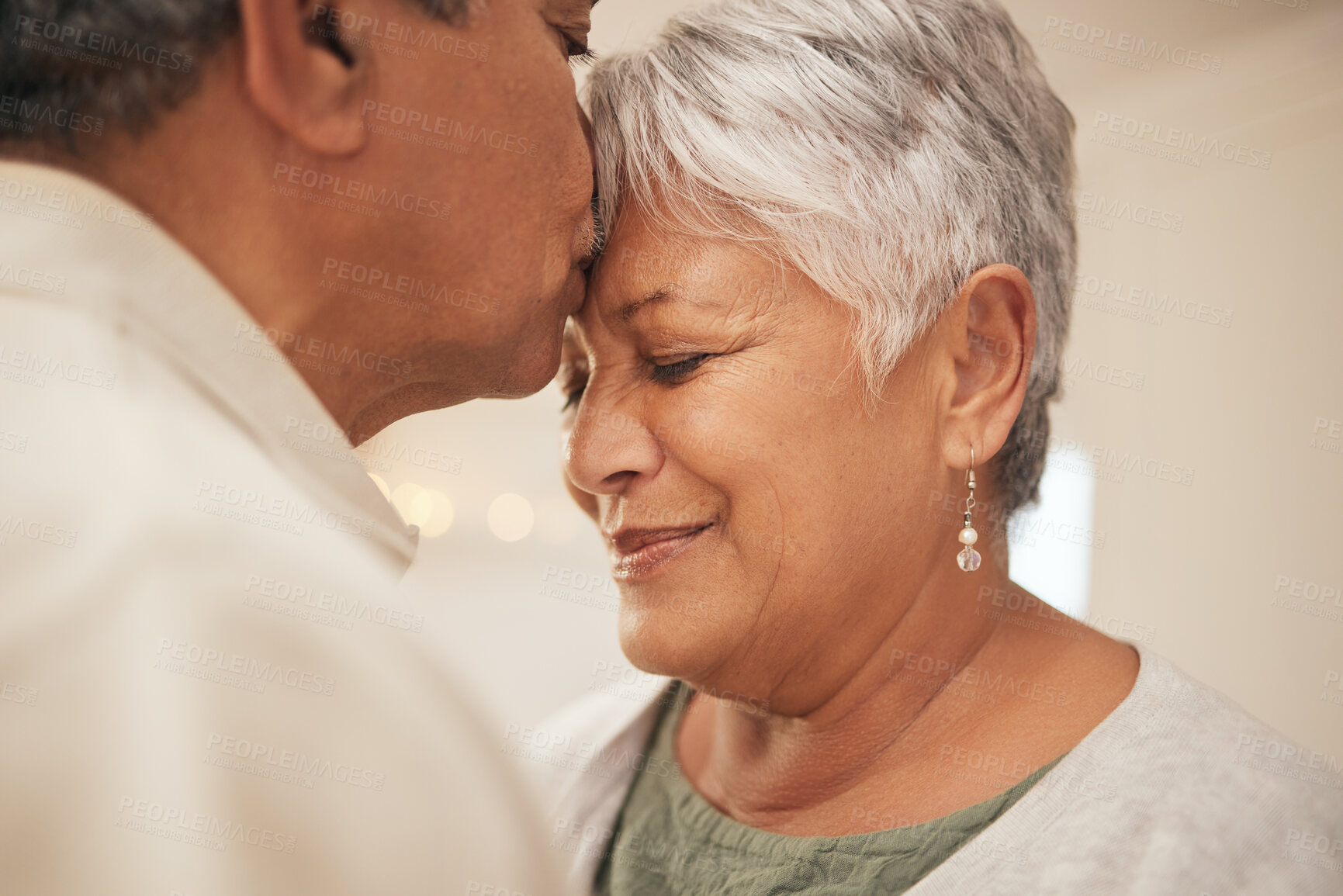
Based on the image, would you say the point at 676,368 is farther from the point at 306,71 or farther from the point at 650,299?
the point at 306,71

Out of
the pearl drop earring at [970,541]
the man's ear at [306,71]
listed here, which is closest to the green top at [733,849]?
the pearl drop earring at [970,541]

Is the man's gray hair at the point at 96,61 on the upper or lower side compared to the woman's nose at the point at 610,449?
upper

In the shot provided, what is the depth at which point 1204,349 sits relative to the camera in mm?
3279

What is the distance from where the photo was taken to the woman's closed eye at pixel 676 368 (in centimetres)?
122

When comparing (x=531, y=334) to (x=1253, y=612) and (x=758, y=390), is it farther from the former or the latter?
(x=1253, y=612)

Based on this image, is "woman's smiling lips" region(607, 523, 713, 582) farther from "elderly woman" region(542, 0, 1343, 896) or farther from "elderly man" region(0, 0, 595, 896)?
"elderly man" region(0, 0, 595, 896)

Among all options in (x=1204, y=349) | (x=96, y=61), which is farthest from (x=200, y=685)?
(x=1204, y=349)

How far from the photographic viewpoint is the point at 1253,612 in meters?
3.04

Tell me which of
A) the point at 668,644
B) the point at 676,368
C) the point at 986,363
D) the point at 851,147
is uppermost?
the point at 851,147

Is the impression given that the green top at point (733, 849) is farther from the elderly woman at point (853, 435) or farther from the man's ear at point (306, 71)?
the man's ear at point (306, 71)

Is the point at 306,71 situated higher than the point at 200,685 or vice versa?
the point at 306,71

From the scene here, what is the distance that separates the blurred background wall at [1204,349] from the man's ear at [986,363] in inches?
62.3

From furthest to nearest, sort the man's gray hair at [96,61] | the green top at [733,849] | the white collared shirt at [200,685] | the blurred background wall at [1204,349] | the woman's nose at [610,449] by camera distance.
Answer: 1. the blurred background wall at [1204,349]
2. the woman's nose at [610,449]
3. the green top at [733,849]
4. the man's gray hair at [96,61]
5. the white collared shirt at [200,685]

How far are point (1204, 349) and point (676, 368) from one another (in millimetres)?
2804
